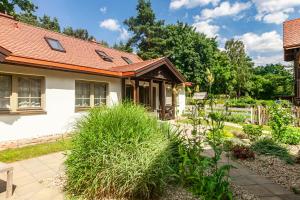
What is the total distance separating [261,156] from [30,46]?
9.78 meters

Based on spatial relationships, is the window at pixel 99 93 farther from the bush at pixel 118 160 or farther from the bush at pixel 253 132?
the bush at pixel 118 160

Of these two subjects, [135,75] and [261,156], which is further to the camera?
[135,75]

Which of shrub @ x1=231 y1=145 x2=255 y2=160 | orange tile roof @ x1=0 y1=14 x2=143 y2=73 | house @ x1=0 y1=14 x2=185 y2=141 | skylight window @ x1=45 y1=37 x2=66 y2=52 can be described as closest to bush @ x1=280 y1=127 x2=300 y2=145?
shrub @ x1=231 y1=145 x2=255 y2=160

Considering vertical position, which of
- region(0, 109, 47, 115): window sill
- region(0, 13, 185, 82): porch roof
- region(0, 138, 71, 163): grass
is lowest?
region(0, 138, 71, 163): grass

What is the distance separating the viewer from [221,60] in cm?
3894

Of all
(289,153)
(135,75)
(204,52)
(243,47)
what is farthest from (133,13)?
(289,153)

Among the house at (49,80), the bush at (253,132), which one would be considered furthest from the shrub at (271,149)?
the house at (49,80)

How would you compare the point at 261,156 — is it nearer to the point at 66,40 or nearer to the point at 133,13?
the point at 66,40

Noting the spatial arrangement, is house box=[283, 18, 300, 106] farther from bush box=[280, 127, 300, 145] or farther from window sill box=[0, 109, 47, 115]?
window sill box=[0, 109, 47, 115]

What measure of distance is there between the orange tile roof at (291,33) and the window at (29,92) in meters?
14.5

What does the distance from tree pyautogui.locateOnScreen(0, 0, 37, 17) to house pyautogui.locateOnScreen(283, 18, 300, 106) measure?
59.7 feet

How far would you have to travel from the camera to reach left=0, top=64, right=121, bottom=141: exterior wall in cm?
787

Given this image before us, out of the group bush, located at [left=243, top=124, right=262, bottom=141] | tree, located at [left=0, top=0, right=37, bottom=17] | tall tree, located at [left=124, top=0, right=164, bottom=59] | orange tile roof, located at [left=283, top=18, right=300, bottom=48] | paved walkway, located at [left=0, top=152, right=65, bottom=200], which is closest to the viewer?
paved walkway, located at [left=0, top=152, right=65, bottom=200]

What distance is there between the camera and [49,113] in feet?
30.0
